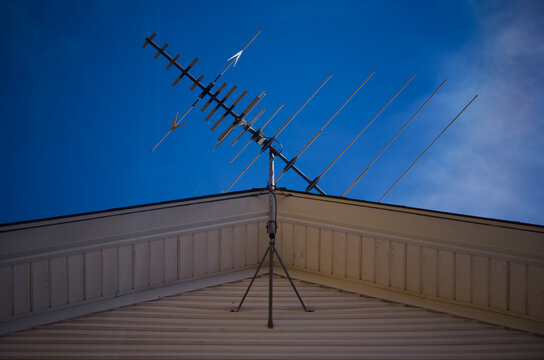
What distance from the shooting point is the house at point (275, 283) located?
7.75ft

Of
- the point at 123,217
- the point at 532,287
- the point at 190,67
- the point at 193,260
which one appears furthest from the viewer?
the point at 190,67

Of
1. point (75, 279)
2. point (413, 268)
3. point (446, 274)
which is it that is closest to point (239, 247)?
point (75, 279)

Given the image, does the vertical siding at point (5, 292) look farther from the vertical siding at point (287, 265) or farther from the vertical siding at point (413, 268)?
the vertical siding at point (413, 268)

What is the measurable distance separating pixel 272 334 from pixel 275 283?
0.92 meters

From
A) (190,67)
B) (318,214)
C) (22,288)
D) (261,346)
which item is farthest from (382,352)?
(190,67)

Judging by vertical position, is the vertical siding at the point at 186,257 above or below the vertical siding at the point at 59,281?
above

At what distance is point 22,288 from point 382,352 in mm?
2065

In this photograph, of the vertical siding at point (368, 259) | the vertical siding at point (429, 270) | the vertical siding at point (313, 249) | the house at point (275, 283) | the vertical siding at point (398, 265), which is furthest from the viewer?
the vertical siding at point (313, 249)

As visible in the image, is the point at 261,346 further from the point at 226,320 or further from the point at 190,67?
the point at 190,67

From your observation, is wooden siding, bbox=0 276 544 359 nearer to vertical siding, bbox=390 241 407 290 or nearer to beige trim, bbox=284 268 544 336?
beige trim, bbox=284 268 544 336

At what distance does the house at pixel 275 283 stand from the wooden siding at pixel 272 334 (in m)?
0.01

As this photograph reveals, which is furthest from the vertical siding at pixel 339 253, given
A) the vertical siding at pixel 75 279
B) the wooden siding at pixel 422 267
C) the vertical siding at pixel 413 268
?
the vertical siding at pixel 75 279

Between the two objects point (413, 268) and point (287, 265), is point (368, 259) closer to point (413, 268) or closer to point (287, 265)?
point (413, 268)

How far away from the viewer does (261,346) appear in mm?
2258
